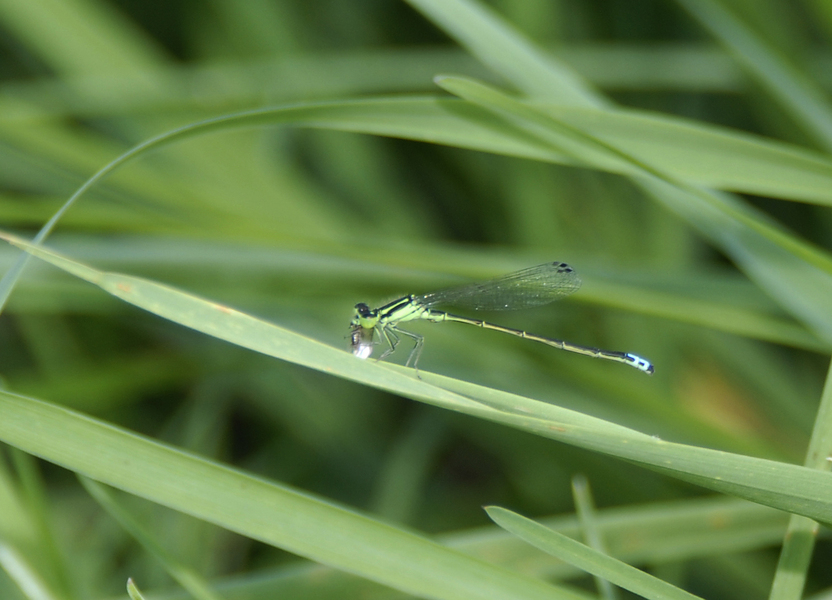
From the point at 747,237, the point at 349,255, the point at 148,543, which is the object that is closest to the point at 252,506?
the point at 148,543

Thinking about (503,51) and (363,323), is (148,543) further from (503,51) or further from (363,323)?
(503,51)

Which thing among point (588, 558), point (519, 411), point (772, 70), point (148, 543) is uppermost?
point (772, 70)

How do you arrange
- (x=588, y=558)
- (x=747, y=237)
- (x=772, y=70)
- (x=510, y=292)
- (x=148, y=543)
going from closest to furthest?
(x=588, y=558)
(x=148, y=543)
(x=747, y=237)
(x=772, y=70)
(x=510, y=292)

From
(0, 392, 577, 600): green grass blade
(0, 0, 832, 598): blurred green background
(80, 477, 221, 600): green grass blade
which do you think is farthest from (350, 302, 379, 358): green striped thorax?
(0, 392, 577, 600): green grass blade

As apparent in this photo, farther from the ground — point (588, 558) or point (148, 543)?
point (588, 558)

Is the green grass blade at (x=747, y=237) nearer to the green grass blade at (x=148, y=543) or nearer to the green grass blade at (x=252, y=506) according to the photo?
the green grass blade at (x=252, y=506)

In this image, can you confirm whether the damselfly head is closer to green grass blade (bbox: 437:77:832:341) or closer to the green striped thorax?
the green striped thorax

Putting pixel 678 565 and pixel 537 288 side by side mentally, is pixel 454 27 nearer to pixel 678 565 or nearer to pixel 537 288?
pixel 537 288
